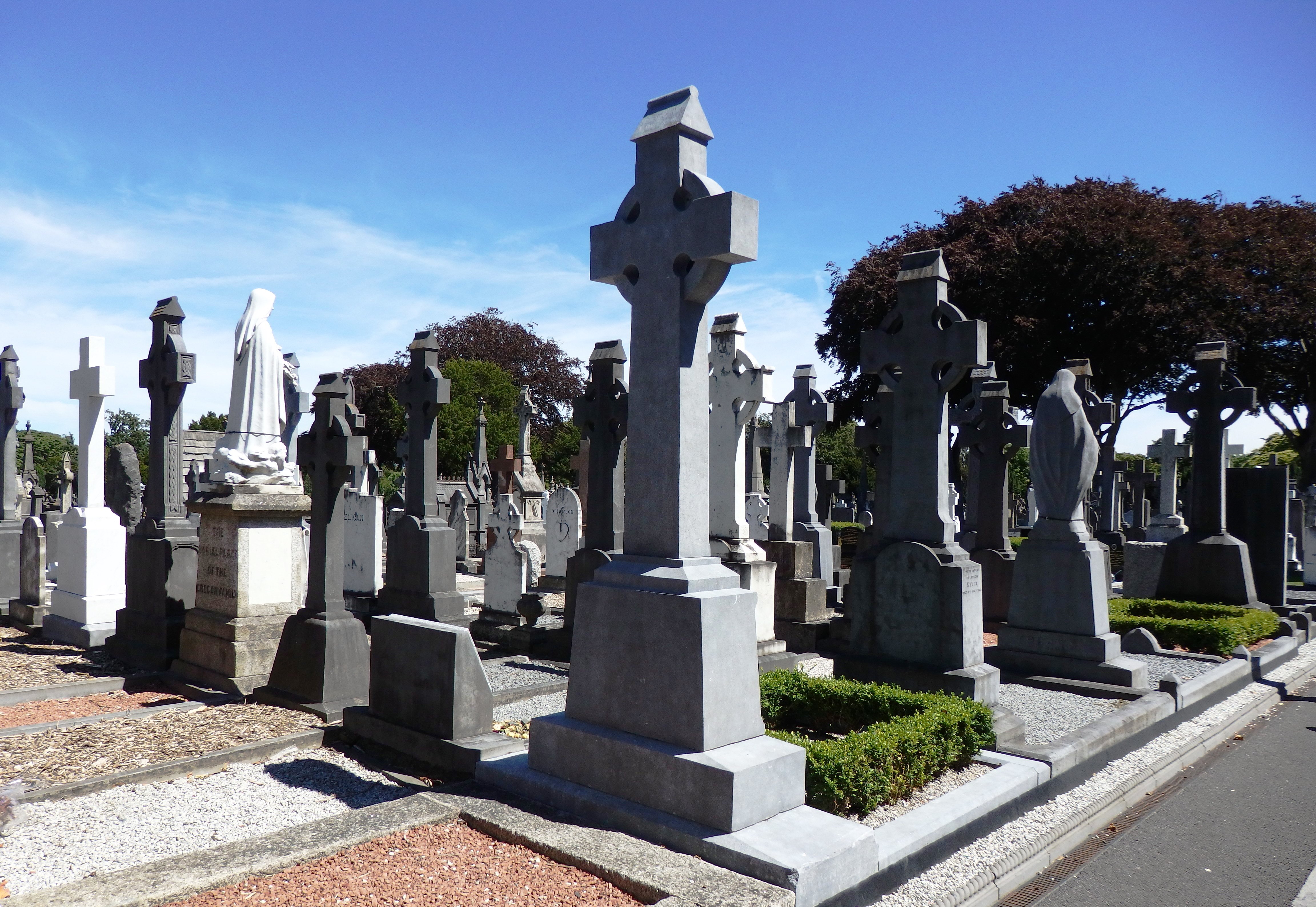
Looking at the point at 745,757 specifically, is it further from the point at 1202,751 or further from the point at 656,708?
the point at 1202,751

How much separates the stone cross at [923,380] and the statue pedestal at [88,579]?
28.4 ft

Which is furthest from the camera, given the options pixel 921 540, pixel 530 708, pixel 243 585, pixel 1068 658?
pixel 1068 658

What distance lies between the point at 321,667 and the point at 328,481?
1.53 m

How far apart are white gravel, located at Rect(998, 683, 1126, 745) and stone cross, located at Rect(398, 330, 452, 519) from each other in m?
6.66

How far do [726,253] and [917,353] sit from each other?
4.03 m

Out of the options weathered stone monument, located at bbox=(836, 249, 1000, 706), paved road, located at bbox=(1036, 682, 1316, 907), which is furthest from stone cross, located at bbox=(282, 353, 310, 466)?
paved road, located at bbox=(1036, 682, 1316, 907)

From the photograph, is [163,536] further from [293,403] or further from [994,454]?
[994,454]

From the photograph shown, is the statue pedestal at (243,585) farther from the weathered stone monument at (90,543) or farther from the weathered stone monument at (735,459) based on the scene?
the weathered stone monument at (735,459)

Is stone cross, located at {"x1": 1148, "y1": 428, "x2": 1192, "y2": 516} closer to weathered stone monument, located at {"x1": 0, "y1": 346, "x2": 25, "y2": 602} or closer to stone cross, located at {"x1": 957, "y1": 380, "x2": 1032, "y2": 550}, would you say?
stone cross, located at {"x1": 957, "y1": 380, "x2": 1032, "y2": 550}

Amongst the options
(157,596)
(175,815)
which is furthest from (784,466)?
(175,815)

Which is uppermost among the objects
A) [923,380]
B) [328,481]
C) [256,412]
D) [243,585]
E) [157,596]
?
[923,380]

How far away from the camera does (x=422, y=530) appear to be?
1000 centimetres

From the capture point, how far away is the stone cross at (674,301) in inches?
157

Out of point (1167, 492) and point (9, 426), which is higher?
point (9, 426)
